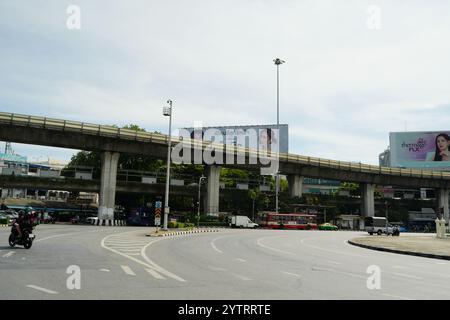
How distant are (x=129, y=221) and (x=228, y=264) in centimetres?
5803

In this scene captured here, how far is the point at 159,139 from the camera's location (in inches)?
2231

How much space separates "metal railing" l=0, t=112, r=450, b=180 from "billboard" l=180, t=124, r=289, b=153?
21.1 meters

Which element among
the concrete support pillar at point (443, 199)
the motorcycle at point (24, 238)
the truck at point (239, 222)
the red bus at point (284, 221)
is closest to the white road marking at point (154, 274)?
the motorcycle at point (24, 238)

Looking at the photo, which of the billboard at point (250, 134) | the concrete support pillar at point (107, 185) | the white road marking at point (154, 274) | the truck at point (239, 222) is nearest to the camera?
the white road marking at point (154, 274)

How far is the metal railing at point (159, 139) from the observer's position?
48.6m

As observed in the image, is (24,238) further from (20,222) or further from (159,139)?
(159,139)

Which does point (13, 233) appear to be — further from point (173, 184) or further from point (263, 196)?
point (263, 196)

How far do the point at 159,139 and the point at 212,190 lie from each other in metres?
12.5

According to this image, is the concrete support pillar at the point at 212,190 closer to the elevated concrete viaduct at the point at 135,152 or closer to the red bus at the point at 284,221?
the elevated concrete viaduct at the point at 135,152

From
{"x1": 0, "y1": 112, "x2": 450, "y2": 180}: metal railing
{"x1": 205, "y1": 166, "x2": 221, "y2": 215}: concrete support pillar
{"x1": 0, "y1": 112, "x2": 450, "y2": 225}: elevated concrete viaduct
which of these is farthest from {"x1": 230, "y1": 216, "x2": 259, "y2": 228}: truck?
{"x1": 0, "y1": 112, "x2": 450, "y2": 180}: metal railing

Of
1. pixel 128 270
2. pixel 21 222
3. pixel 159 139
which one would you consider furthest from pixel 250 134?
pixel 128 270

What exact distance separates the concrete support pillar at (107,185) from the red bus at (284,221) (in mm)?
24092

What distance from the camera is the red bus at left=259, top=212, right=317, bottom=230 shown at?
6456 cm

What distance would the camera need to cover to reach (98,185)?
6075cm
